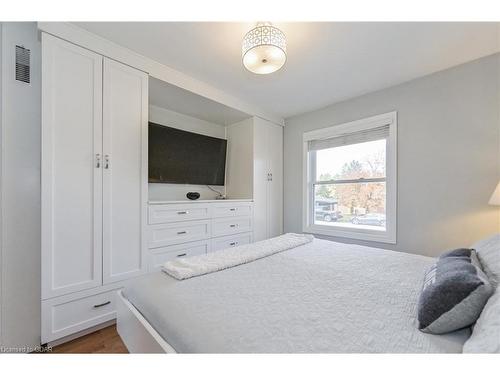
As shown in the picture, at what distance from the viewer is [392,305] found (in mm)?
946

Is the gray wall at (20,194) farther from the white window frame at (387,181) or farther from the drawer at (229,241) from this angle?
the white window frame at (387,181)

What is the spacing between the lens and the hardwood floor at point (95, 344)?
153 cm

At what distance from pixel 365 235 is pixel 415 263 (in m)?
1.29

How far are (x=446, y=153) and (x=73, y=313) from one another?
360 cm

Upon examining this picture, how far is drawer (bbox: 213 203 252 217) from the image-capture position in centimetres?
272

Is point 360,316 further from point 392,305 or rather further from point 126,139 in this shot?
point 126,139

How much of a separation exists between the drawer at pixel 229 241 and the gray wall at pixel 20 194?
1.57 metres

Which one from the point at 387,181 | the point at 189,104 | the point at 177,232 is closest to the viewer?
the point at 177,232

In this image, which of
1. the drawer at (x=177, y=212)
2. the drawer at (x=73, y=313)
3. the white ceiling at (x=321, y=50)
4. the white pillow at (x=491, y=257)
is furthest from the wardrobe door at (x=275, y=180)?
the white pillow at (x=491, y=257)

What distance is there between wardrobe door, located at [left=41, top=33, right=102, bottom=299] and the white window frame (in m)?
2.62

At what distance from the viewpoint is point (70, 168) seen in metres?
1.64

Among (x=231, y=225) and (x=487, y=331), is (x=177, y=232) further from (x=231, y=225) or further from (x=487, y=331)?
(x=487, y=331)

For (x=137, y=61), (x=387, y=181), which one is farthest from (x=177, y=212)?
(x=387, y=181)
